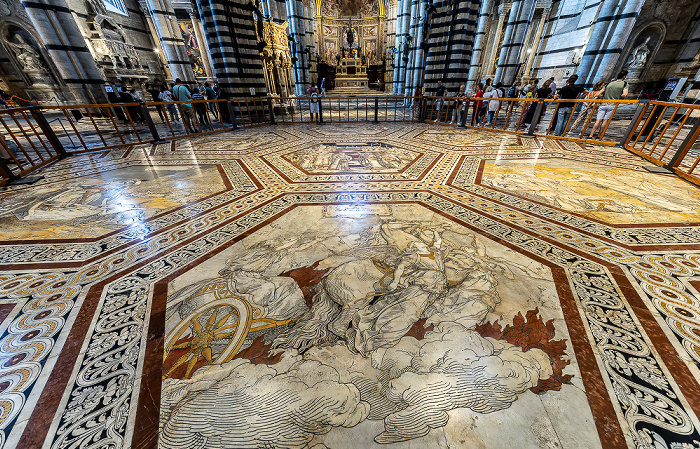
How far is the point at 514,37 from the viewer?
11.6 m

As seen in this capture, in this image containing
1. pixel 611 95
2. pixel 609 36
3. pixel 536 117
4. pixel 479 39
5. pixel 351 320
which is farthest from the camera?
pixel 479 39

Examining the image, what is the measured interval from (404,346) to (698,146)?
919 cm

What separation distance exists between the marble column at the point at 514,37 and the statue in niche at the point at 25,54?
77.8 ft

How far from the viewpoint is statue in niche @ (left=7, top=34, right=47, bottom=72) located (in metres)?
12.0

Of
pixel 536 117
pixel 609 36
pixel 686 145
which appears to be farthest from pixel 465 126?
pixel 609 36

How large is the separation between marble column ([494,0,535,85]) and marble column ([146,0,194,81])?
18.9m

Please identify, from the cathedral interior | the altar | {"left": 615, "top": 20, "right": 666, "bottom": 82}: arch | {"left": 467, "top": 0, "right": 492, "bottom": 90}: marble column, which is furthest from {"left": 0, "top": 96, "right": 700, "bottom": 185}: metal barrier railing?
the altar

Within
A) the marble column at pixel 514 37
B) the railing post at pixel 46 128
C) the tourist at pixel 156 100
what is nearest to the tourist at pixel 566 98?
the marble column at pixel 514 37

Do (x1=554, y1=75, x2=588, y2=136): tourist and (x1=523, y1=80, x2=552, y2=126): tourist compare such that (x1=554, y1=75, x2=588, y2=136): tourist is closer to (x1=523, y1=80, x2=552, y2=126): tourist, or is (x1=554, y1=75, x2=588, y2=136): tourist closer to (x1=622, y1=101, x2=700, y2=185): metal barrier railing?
(x1=523, y1=80, x2=552, y2=126): tourist

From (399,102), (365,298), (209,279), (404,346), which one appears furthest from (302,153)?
(399,102)

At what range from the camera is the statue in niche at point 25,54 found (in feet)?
39.2

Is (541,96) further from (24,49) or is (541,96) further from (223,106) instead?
(24,49)

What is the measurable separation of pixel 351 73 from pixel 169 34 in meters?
14.2

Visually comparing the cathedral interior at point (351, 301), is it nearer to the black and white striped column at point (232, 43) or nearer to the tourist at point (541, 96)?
the tourist at point (541, 96)
